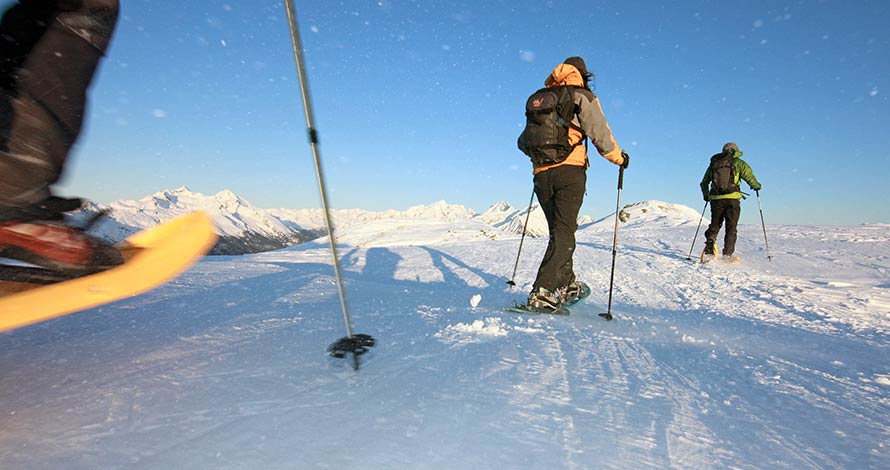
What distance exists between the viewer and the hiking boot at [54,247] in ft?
5.09

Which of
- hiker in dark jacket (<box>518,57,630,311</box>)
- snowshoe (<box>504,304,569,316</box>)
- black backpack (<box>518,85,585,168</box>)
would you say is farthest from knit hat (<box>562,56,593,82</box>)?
snowshoe (<box>504,304,569,316</box>)

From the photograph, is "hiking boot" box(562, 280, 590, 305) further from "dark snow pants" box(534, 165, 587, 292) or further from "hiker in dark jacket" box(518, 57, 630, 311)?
"dark snow pants" box(534, 165, 587, 292)

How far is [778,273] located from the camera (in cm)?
711

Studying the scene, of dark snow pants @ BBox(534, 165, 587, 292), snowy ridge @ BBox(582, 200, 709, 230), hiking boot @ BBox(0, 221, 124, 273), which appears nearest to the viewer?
hiking boot @ BBox(0, 221, 124, 273)

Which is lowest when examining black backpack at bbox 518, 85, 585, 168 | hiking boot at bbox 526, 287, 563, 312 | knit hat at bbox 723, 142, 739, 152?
hiking boot at bbox 526, 287, 563, 312

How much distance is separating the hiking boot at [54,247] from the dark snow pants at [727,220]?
9.90 meters

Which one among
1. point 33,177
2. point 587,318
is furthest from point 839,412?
point 33,177

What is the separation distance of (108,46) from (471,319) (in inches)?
106

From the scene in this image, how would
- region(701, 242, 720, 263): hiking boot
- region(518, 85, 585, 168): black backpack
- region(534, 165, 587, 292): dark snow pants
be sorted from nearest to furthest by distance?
region(518, 85, 585, 168): black backpack → region(534, 165, 587, 292): dark snow pants → region(701, 242, 720, 263): hiking boot

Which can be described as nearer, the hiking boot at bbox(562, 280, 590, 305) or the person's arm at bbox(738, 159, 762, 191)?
the hiking boot at bbox(562, 280, 590, 305)

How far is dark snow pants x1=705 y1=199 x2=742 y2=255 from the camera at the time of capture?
8383 millimetres

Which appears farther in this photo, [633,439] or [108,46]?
[108,46]

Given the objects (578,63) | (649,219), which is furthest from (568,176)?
(649,219)

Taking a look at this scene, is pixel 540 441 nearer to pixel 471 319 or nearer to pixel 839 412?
pixel 839 412
